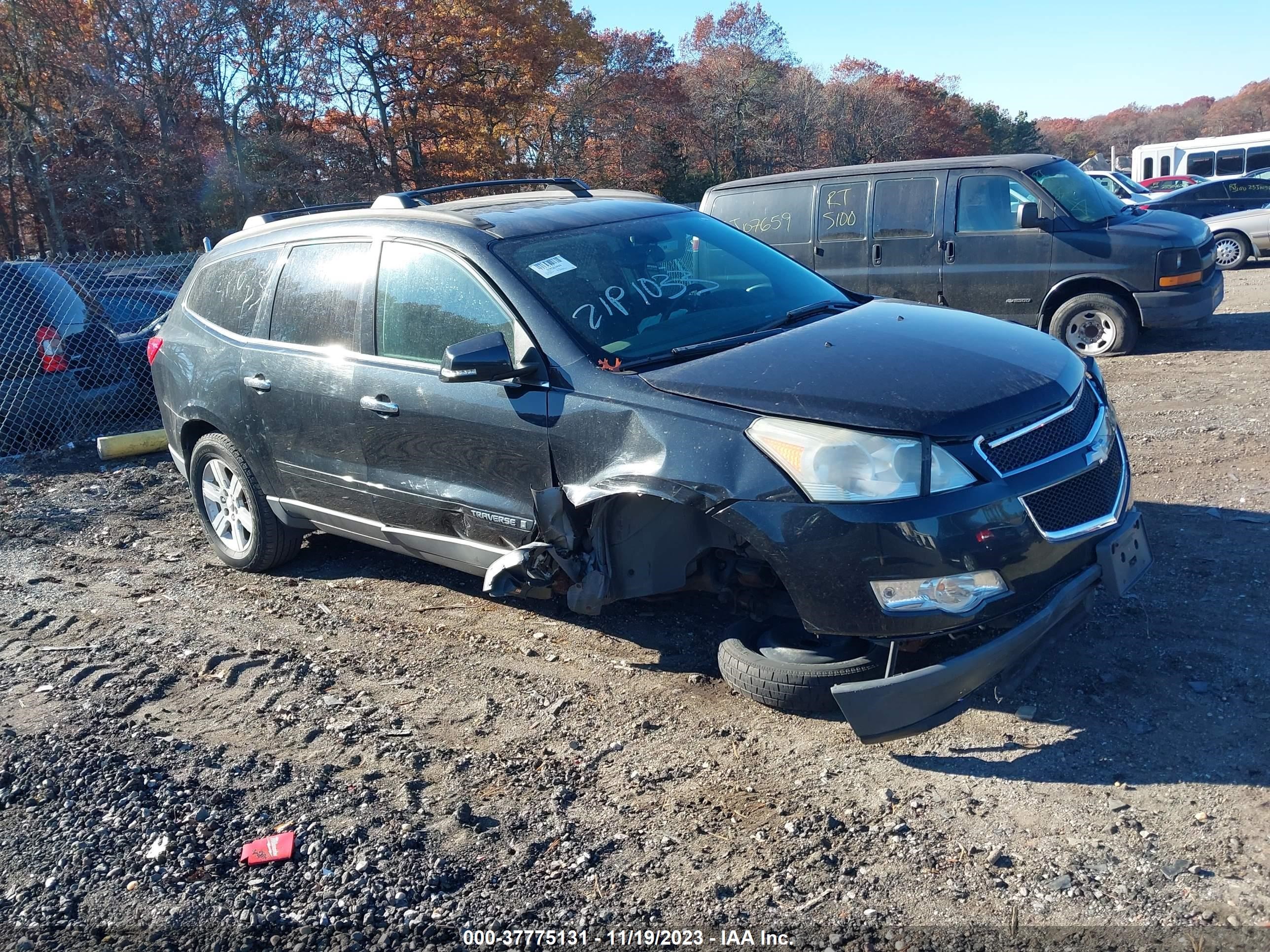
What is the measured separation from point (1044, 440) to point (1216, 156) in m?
32.0

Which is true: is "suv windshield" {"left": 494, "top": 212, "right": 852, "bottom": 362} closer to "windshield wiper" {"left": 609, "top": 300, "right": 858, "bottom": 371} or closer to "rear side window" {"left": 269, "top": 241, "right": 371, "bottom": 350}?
"windshield wiper" {"left": 609, "top": 300, "right": 858, "bottom": 371}

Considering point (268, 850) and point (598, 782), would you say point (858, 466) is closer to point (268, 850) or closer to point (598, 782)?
point (598, 782)

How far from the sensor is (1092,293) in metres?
9.64

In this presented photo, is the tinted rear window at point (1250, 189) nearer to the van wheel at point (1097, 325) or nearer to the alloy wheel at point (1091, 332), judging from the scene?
the van wheel at point (1097, 325)

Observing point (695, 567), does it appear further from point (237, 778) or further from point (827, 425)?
point (237, 778)

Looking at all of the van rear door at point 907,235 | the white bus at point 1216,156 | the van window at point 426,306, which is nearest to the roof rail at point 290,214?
the van window at point 426,306

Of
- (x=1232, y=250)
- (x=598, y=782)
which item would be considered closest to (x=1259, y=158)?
(x=1232, y=250)

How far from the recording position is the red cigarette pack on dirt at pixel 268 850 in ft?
10.7

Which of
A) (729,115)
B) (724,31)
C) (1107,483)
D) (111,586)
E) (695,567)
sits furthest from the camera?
(724,31)

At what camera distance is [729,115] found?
42.4 metres

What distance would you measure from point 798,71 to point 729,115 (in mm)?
6792

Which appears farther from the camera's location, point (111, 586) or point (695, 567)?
point (111, 586)

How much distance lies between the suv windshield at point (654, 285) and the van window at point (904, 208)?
18.1 ft

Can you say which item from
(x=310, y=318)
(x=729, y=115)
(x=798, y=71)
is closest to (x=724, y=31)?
(x=798, y=71)
